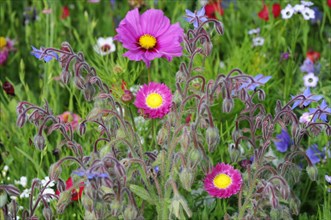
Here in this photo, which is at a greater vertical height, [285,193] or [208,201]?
[285,193]

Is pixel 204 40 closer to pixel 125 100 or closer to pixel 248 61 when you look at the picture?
pixel 125 100

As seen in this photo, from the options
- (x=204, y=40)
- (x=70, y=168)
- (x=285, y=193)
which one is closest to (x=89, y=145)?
(x=70, y=168)

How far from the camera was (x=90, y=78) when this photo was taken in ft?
5.88

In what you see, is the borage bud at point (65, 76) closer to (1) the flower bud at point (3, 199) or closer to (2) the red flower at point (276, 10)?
(1) the flower bud at point (3, 199)

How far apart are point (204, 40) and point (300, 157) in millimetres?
796

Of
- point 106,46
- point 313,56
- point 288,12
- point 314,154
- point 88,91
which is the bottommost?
point 314,154

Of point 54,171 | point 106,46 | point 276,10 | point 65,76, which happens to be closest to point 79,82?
point 65,76

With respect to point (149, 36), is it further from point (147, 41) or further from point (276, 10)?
point (276, 10)

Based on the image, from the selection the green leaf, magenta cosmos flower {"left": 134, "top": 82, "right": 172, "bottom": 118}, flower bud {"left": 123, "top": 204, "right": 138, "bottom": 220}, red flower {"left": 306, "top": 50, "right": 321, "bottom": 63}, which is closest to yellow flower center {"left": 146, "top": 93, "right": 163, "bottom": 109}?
magenta cosmos flower {"left": 134, "top": 82, "right": 172, "bottom": 118}

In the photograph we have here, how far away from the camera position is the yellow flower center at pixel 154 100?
202 centimetres

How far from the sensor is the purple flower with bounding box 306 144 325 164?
7.85ft

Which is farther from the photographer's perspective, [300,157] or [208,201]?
[300,157]

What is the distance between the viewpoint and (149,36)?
1966mm

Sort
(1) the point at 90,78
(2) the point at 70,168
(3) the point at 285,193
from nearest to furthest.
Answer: (3) the point at 285,193, (1) the point at 90,78, (2) the point at 70,168
